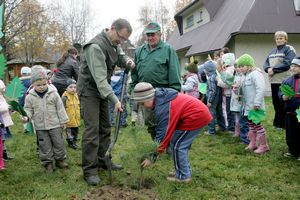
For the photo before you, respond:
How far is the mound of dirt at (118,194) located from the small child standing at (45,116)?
1193 millimetres

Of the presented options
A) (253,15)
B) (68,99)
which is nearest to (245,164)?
(68,99)

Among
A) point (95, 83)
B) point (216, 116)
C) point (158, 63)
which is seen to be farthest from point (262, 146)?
point (95, 83)

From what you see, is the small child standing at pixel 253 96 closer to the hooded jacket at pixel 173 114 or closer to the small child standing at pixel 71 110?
the hooded jacket at pixel 173 114

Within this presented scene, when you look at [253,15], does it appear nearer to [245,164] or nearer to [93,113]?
[245,164]

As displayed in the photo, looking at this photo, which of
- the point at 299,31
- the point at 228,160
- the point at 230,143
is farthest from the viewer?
the point at 299,31

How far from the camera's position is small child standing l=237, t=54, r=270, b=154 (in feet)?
17.6

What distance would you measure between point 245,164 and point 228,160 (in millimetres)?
301

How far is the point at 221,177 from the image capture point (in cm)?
447

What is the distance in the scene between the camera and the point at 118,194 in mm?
3787

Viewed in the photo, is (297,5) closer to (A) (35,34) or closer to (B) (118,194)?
(B) (118,194)

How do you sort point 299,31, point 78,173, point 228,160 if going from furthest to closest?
1. point 299,31
2. point 228,160
3. point 78,173

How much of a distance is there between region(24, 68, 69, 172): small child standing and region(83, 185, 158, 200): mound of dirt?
119 centimetres

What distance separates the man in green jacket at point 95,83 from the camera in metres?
4.03

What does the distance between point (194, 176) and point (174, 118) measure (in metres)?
1.06
